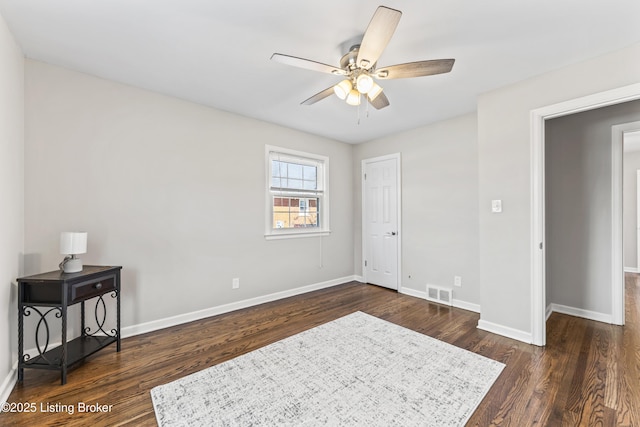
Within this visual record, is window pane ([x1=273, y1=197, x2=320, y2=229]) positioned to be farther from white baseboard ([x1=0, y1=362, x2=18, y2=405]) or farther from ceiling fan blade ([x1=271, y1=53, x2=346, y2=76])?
white baseboard ([x1=0, y1=362, x2=18, y2=405])

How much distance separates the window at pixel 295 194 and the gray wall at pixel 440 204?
118 centimetres

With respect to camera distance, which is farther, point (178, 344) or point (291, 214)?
point (291, 214)

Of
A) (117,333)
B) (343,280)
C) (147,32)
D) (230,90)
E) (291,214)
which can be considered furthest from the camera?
(343,280)

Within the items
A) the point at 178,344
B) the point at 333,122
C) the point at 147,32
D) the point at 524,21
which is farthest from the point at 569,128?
the point at 178,344

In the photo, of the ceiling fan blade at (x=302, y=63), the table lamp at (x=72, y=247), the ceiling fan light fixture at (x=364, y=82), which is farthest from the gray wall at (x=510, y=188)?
the table lamp at (x=72, y=247)

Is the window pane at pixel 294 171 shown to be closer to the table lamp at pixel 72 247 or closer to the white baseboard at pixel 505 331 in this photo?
the table lamp at pixel 72 247

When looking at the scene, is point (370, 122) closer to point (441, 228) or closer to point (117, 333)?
point (441, 228)

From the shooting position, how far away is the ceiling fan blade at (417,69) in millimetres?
1766

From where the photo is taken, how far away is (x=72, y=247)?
210 centimetres

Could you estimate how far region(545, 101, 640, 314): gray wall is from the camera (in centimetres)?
306

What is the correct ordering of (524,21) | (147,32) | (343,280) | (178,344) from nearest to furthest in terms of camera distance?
(524,21) < (147,32) < (178,344) < (343,280)

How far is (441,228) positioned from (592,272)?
1.64 meters

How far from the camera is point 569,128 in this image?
3.28m

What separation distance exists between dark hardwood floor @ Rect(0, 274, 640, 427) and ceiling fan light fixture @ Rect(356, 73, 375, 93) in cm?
220
